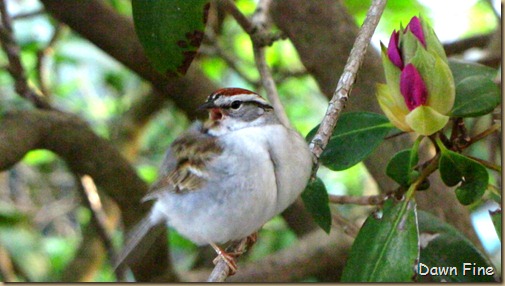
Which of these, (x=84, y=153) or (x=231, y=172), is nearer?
(x=231, y=172)

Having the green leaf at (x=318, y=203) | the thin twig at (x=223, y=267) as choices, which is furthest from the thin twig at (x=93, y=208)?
the green leaf at (x=318, y=203)

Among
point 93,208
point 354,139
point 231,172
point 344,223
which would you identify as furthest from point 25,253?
point 354,139

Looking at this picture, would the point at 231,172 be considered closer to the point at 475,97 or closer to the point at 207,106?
the point at 207,106

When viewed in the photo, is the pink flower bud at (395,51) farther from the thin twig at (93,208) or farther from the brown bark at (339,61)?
the thin twig at (93,208)

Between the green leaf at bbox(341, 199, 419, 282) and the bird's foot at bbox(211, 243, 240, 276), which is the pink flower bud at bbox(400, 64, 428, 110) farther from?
the bird's foot at bbox(211, 243, 240, 276)

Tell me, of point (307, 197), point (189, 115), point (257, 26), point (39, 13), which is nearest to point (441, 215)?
point (307, 197)

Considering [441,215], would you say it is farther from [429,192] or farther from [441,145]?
[441,145]
